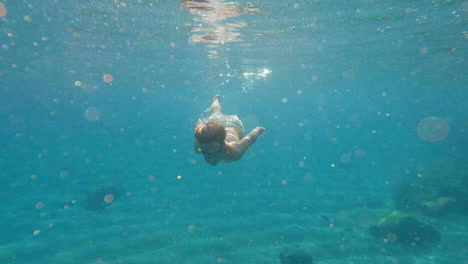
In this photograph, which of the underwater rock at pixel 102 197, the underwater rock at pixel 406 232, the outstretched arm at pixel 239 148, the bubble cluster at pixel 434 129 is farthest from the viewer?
the bubble cluster at pixel 434 129

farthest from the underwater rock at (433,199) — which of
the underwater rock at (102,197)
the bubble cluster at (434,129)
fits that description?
the bubble cluster at (434,129)

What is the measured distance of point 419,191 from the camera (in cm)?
1525

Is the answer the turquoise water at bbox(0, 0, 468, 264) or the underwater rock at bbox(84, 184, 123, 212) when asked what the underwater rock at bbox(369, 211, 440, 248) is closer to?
the turquoise water at bbox(0, 0, 468, 264)

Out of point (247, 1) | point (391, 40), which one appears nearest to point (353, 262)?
point (247, 1)

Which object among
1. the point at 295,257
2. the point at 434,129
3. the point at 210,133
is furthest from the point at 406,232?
the point at 434,129

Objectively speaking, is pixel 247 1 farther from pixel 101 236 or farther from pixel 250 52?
pixel 101 236

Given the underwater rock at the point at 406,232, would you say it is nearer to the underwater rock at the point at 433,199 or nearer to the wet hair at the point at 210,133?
the underwater rock at the point at 433,199

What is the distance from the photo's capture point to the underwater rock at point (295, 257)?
9.10 m

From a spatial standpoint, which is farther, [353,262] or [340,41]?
[340,41]

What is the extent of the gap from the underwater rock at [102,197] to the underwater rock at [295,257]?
1121 cm

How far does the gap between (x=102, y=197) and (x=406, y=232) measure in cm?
1674

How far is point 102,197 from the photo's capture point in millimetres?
16547

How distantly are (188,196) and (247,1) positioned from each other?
39.3 feet

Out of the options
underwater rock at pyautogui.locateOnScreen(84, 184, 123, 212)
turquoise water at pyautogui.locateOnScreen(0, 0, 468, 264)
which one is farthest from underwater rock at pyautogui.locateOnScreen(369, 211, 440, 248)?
underwater rock at pyautogui.locateOnScreen(84, 184, 123, 212)
